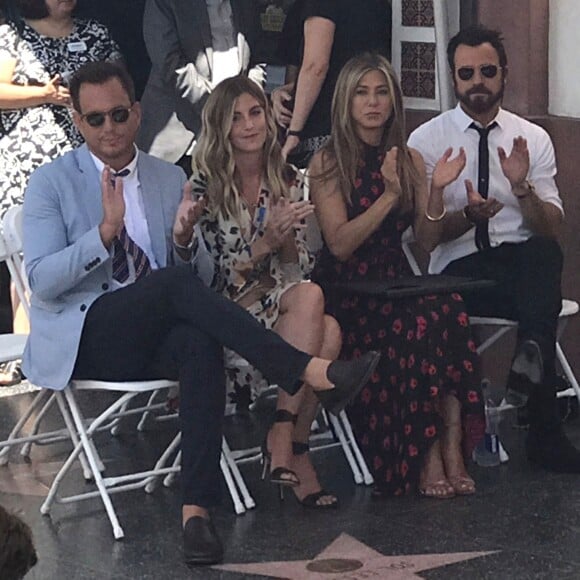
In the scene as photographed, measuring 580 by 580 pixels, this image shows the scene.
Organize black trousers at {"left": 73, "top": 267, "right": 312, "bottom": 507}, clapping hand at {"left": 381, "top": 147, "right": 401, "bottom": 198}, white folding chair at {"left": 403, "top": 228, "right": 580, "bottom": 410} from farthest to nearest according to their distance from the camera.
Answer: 1. white folding chair at {"left": 403, "top": 228, "right": 580, "bottom": 410}
2. clapping hand at {"left": 381, "top": 147, "right": 401, "bottom": 198}
3. black trousers at {"left": 73, "top": 267, "right": 312, "bottom": 507}

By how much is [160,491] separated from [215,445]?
78 centimetres

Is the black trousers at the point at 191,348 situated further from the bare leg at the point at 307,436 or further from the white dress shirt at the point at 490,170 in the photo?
the white dress shirt at the point at 490,170

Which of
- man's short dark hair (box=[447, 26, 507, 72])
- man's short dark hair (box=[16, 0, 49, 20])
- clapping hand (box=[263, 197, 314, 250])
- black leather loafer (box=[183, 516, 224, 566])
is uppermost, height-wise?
man's short dark hair (box=[16, 0, 49, 20])

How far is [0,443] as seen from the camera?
6.30m

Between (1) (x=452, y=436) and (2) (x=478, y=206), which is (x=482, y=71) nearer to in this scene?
(2) (x=478, y=206)

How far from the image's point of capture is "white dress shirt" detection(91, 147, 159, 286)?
5.80 meters

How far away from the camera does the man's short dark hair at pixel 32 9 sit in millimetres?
7461

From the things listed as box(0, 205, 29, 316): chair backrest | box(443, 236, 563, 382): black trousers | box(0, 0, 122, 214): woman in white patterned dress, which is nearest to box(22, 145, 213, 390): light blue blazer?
box(0, 205, 29, 316): chair backrest

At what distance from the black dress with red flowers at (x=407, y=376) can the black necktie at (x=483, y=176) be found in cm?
61

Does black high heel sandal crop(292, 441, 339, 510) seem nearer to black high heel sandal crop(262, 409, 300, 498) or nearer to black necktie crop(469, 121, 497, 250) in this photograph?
black high heel sandal crop(262, 409, 300, 498)

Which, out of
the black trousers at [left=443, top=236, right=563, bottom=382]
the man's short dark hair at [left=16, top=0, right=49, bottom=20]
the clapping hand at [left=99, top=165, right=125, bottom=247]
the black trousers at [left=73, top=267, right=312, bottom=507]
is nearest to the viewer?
the black trousers at [left=73, top=267, right=312, bottom=507]

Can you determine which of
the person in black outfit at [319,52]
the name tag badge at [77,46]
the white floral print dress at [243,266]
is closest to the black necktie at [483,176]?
the white floral print dress at [243,266]

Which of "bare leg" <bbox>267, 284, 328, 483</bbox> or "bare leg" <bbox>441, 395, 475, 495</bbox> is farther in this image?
"bare leg" <bbox>441, 395, 475, 495</bbox>

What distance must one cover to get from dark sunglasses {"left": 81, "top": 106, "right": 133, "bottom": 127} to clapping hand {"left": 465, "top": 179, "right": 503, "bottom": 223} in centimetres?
143
